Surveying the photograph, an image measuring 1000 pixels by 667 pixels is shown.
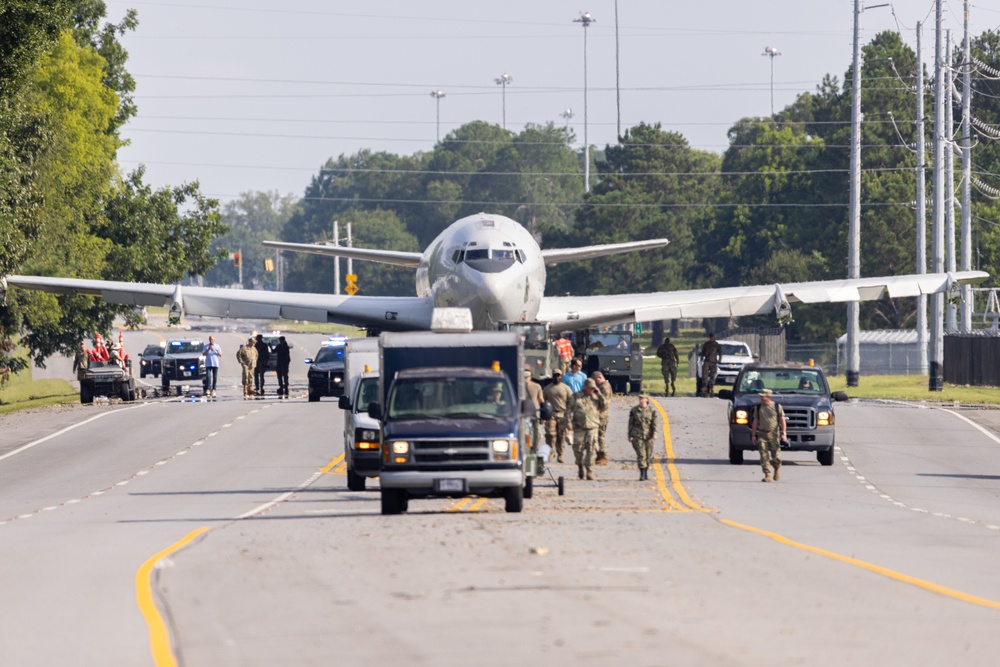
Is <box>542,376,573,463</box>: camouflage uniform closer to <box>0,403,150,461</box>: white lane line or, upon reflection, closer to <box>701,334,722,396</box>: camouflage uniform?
<box>0,403,150,461</box>: white lane line

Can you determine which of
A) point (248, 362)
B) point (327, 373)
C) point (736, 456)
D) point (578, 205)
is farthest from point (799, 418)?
point (578, 205)

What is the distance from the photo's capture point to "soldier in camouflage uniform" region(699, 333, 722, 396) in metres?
49.3

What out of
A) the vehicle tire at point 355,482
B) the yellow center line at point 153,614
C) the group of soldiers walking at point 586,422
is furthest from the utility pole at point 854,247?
the yellow center line at point 153,614

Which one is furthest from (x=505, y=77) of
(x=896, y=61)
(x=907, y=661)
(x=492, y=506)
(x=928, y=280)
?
(x=907, y=661)

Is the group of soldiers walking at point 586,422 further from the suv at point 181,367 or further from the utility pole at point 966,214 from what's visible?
the utility pole at point 966,214

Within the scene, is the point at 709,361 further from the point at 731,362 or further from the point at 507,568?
the point at 507,568

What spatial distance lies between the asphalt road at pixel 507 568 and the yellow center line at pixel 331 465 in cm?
12

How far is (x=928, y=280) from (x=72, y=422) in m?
27.1

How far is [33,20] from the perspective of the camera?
36.7m

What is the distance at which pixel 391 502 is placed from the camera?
70.0 ft

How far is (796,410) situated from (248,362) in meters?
24.5

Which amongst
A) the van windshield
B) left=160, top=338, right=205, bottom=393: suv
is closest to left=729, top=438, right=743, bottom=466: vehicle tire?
the van windshield

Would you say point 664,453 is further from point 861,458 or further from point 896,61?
point 896,61

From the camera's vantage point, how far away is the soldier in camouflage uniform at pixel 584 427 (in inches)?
Result: 1095
